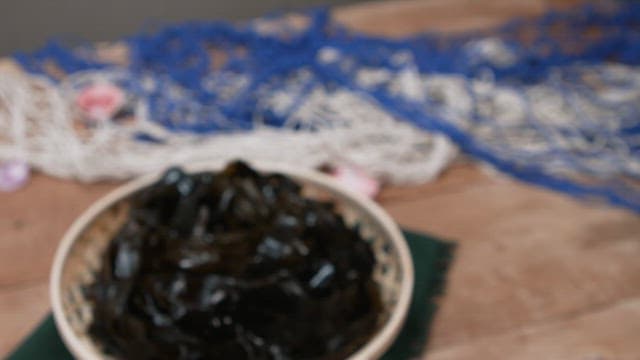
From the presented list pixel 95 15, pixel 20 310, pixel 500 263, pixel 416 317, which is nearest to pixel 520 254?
pixel 500 263

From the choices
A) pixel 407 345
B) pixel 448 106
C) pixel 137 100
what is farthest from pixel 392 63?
pixel 407 345

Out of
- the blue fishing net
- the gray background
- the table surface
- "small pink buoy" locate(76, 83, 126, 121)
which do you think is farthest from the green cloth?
the gray background

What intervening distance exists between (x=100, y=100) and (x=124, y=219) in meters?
0.31

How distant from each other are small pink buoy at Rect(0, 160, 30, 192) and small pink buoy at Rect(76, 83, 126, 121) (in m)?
0.12

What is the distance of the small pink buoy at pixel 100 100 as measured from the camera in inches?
35.7

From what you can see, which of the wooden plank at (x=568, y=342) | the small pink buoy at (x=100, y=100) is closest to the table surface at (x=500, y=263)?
the wooden plank at (x=568, y=342)

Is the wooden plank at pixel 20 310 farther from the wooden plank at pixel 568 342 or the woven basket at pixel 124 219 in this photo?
the wooden plank at pixel 568 342

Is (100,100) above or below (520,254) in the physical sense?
above

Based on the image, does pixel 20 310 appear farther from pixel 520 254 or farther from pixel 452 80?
pixel 452 80

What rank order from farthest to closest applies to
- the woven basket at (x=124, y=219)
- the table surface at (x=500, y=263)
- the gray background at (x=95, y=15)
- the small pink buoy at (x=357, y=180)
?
the gray background at (x=95, y=15)
the small pink buoy at (x=357, y=180)
the table surface at (x=500, y=263)
the woven basket at (x=124, y=219)

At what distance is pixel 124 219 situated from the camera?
0.68 meters

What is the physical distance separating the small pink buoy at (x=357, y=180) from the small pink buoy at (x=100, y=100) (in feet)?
1.06

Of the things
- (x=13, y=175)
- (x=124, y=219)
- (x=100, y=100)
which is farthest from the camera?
(x=100, y=100)

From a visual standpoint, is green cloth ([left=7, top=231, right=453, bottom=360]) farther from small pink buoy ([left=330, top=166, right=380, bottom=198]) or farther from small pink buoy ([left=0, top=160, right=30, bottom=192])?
small pink buoy ([left=0, top=160, right=30, bottom=192])
